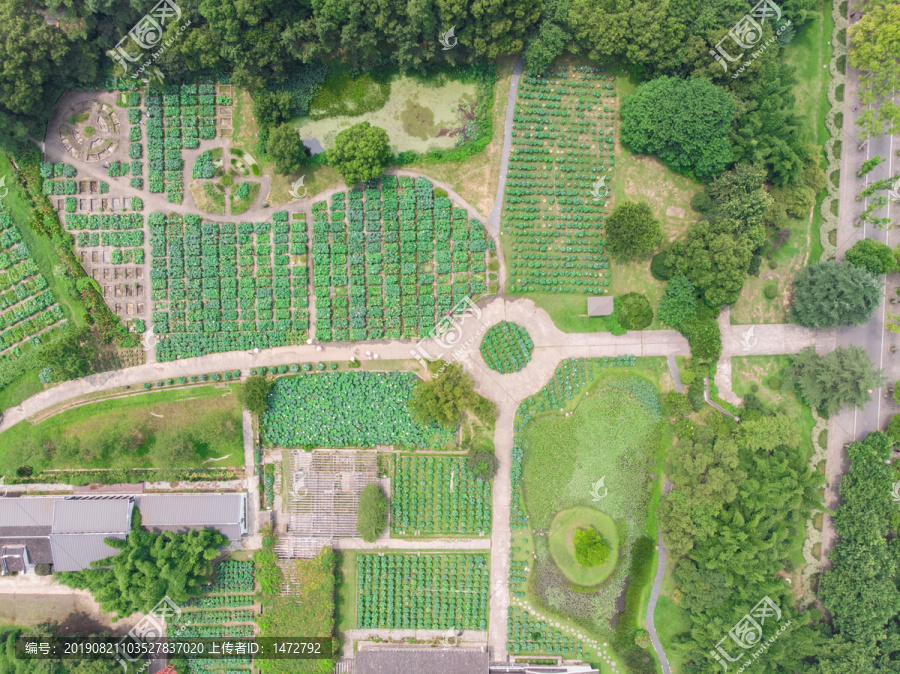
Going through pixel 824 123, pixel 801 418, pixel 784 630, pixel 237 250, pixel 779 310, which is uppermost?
pixel 824 123

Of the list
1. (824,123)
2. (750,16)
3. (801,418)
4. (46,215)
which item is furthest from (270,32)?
(801,418)

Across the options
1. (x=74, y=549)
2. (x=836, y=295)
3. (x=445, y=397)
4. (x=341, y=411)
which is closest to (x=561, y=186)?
(x=445, y=397)

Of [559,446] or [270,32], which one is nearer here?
[270,32]

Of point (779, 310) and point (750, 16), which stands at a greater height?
point (750, 16)

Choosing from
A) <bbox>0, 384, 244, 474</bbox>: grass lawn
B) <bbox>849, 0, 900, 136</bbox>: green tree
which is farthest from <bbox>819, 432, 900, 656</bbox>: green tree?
<bbox>0, 384, 244, 474</bbox>: grass lawn

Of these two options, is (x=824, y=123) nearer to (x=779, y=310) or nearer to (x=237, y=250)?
(x=779, y=310)

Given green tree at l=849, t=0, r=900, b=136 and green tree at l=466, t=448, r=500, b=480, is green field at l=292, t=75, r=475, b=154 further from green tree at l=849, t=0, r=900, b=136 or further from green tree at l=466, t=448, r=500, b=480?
green tree at l=849, t=0, r=900, b=136

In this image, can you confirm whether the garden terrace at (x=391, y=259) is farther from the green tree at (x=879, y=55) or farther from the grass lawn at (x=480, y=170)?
the green tree at (x=879, y=55)
